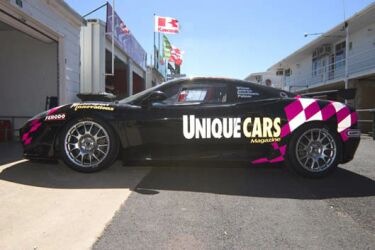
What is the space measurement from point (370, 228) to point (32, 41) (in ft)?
31.8

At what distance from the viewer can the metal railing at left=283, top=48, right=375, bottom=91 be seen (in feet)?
63.2

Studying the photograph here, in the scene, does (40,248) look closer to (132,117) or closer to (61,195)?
(61,195)

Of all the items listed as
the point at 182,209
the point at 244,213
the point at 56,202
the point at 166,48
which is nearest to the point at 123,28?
the point at 56,202

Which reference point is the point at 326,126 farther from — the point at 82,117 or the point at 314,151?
the point at 82,117

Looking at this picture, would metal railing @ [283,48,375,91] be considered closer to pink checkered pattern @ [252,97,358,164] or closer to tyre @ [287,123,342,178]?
pink checkered pattern @ [252,97,358,164]

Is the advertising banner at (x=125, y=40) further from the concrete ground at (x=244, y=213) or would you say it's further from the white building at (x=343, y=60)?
the white building at (x=343, y=60)

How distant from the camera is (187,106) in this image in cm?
505

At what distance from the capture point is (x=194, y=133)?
4.93 metres

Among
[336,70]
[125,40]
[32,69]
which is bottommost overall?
[32,69]

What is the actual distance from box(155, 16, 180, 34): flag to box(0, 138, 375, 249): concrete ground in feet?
74.4

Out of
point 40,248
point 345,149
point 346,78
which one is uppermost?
point 346,78

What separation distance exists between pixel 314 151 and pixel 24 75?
27.4 feet

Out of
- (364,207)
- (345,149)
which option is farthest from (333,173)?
(364,207)

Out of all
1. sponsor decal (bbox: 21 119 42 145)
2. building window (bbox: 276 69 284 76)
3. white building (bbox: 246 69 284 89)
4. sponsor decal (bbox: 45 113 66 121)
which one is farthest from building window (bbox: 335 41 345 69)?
sponsor decal (bbox: 21 119 42 145)
